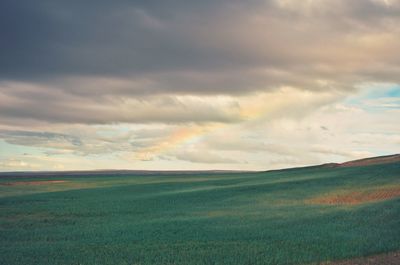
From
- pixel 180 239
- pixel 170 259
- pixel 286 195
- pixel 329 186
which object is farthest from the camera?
pixel 329 186

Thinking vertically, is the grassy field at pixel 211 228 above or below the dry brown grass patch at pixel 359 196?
below

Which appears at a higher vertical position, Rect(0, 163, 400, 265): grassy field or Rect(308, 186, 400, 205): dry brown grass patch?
Rect(308, 186, 400, 205): dry brown grass patch

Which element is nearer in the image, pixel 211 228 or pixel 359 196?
pixel 211 228

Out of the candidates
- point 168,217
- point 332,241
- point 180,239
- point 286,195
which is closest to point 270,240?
point 332,241

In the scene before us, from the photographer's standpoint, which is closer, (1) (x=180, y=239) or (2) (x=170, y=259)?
(2) (x=170, y=259)

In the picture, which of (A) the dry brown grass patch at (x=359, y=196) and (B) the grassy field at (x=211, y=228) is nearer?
(B) the grassy field at (x=211, y=228)

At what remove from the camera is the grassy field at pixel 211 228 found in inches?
1008

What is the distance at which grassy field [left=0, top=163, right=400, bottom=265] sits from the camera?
25.6 m

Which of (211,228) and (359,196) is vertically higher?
(359,196)

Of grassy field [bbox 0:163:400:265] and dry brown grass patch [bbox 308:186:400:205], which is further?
dry brown grass patch [bbox 308:186:400:205]

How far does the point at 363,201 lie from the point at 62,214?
101 ft

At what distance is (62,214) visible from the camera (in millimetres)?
47406

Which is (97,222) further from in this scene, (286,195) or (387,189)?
(387,189)

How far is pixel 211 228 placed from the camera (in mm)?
34906
